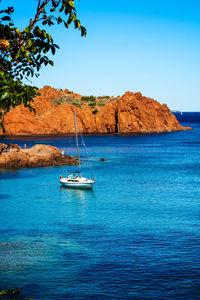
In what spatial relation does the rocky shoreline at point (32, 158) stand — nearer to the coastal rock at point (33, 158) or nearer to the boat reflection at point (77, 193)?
the coastal rock at point (33, 158)

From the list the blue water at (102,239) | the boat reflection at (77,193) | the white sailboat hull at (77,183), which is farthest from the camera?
the white sailboat hull at (77,183)

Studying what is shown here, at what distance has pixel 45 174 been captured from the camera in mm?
77938

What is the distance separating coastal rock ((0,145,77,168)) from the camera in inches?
3474

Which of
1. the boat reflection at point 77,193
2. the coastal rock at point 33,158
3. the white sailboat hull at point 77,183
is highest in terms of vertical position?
the coastal rock at point 33,158

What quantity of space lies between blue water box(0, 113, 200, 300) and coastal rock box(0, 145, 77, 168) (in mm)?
17518

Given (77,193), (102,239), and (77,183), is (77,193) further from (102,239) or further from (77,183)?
(102,239)

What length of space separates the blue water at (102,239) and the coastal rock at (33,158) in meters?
17.5

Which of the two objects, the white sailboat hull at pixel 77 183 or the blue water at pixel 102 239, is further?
the white sailboat hull at pixel 77 183

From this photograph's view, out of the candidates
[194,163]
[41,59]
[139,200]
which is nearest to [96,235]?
[139,200]

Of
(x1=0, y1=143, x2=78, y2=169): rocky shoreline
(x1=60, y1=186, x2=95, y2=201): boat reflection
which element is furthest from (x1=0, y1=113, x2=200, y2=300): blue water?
(x1=0, y1=143, x2=78, y2=169): rocky shoreline

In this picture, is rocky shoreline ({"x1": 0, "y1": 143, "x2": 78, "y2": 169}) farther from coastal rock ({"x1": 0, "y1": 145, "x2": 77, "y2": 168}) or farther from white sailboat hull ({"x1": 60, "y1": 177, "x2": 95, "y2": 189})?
white sailboat hull ({"x1": 60, "y1": 177, "x2": 95, "y2": 189})

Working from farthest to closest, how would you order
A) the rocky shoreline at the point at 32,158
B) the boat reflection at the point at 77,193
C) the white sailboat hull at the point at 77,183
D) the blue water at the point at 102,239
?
the rocky shoreline at the point at 32,158, the white sailboat hull at the point at 77,183, the boat reflection at the point at 77,193, the blue water at the point at 102,239

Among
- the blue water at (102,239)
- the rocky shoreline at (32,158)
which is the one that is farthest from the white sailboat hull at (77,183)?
the rocky shoreline at (32,158)

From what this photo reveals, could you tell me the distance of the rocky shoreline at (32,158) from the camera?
88.2 metres
